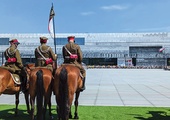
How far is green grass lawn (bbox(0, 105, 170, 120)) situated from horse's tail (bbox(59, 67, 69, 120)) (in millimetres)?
1804

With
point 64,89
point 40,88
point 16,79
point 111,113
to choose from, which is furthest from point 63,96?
point 111,113

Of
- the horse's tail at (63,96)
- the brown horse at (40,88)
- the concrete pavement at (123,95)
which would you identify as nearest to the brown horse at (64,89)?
the horse's tail at (63,96)

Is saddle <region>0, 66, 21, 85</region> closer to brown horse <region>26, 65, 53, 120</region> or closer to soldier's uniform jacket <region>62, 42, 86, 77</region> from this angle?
brown horse <region>26, 65, 53, 120</region>

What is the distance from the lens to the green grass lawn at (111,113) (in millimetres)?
8570

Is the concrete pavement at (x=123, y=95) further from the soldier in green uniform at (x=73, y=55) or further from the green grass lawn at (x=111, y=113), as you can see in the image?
the soldier in green uniform at (x=73, y=55)

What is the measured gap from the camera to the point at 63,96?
270 inches

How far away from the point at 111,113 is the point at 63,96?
2971 millimetres

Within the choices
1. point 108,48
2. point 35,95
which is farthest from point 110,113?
point 108,48

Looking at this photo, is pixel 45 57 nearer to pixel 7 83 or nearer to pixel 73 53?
pixel 73 53

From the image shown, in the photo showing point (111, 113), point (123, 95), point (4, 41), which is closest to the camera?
point (111, 113)

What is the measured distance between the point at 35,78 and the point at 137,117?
376 centimetres

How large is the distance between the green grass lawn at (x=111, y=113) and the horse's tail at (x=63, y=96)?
1.80 meters

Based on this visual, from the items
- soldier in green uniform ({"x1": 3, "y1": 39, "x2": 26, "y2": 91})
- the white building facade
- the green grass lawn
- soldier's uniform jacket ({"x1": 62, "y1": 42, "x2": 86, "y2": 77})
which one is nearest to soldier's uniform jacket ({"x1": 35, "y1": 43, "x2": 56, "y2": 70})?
soldier's uniform jacket ({"x1": 62, "y1": 42, "x2": 86, "y2": 77})

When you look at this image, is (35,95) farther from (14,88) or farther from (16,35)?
(16,35)
